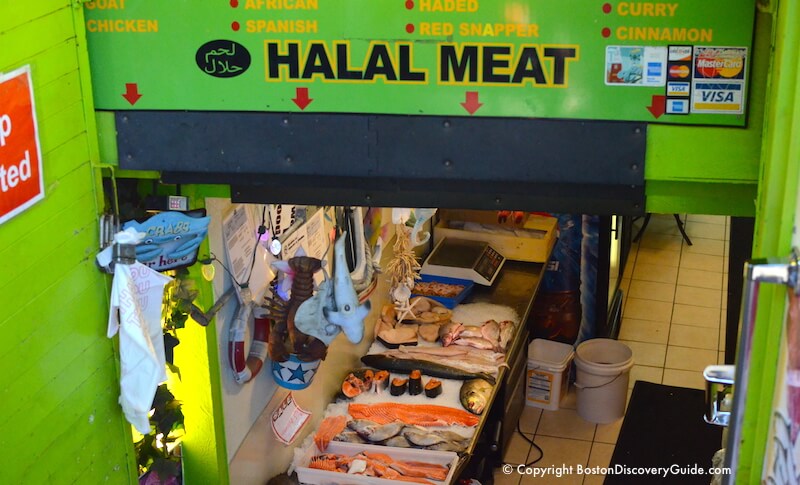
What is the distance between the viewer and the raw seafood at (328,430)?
20.5 ft

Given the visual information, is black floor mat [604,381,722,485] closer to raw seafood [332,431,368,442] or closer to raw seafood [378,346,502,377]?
raw seafood [378,346,502,377]

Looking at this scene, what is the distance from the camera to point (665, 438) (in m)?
6.96

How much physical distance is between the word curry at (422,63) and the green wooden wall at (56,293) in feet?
2.29

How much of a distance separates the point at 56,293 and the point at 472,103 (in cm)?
153

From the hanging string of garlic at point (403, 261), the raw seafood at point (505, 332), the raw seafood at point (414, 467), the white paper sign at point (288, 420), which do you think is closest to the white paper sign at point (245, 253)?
the white paper sign at point (288, 420)

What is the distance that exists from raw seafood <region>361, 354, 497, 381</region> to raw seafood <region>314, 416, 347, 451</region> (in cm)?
61

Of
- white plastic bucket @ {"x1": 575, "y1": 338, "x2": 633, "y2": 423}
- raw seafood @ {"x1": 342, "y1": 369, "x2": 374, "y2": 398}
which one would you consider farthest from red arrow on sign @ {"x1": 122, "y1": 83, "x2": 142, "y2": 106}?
white plastic bucket @ {"x1": 575, "y1": 338, "x2": 633, "y2": 423}

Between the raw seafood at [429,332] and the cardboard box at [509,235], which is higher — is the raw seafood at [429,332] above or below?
below

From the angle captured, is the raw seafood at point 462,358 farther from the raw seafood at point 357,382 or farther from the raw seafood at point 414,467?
the raw seafood at point 414,467

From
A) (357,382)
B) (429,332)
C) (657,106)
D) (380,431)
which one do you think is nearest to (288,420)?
(380,431)

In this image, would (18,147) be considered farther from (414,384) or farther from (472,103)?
(414,384)

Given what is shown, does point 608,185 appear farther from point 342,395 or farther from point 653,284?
point 653,284

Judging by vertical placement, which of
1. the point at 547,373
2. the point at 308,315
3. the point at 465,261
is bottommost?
the point at 547,373

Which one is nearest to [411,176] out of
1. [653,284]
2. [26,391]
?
[26,391]
